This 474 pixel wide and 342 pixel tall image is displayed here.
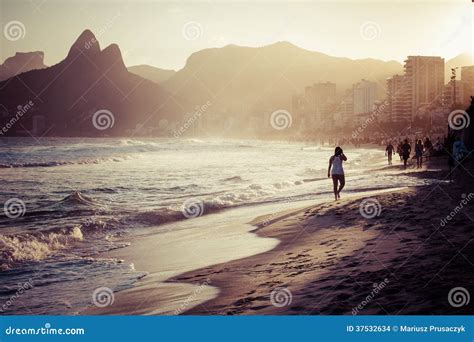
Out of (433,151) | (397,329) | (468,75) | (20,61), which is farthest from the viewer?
(468,75)

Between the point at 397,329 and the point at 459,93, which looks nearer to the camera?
the point at 397,329

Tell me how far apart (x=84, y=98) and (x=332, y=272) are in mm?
93233

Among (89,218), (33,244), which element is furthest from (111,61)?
(33,244)

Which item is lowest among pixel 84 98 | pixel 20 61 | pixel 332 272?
pixel 332 272

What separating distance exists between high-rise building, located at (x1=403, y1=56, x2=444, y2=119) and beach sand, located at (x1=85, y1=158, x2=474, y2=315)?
135m

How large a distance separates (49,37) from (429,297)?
894 centimetres

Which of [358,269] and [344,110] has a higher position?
[344,110]

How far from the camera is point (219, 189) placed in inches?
860

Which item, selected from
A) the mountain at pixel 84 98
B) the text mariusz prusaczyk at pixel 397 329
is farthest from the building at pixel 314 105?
the text mariusz prusaczyk at pixel 397 329

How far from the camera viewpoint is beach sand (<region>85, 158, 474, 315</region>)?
527 cm

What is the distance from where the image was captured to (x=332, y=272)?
20.8 ft

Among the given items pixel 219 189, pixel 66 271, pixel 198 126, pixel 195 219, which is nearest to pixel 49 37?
pixel 66 271

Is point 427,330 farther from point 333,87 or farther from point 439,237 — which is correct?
point 333,87

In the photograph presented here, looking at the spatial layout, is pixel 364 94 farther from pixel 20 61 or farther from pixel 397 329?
pixel 397 329
